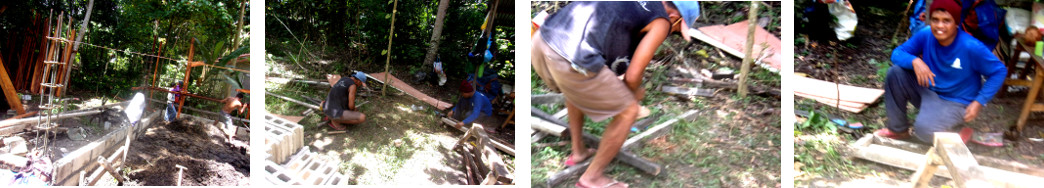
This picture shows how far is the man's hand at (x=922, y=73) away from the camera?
6.98 ft

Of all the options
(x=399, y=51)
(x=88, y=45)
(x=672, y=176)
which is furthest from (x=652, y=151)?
(x=88, y=45)

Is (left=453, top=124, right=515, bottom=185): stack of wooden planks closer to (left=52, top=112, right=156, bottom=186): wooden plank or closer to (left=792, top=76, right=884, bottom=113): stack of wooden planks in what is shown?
(left=792, top=76, right=884, bottom=113): stack of wooden planks

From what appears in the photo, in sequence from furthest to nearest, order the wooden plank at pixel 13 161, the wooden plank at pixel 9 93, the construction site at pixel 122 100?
the wooden plank at pixel 9 93 → the wooden plank at pixel 13 161 → the construction site at pixel 122 100

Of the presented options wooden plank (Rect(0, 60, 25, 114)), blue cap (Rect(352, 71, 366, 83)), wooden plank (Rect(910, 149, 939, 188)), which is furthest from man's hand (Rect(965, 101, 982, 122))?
wooden plank (Rect(0, 60, 25, 114))

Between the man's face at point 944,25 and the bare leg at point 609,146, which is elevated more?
the man's face at point 944,25

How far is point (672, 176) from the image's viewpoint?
226cm

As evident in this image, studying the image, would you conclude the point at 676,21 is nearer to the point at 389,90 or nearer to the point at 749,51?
the point at 749,51

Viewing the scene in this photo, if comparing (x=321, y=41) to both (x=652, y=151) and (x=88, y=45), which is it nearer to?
(x=88, y=45)

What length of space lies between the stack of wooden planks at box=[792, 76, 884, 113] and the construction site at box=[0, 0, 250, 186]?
248 cm

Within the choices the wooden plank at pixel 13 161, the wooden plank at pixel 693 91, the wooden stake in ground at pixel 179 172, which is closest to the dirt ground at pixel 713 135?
the wooden plank at pixel 693 91

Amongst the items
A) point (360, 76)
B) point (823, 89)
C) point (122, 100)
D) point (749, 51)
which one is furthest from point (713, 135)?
point (122, 100)

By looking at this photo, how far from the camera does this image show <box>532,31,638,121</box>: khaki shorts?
2.07 metres

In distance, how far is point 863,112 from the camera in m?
2.21

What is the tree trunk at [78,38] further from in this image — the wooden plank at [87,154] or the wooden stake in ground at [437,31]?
the wooden stake in ground at [437,31]
